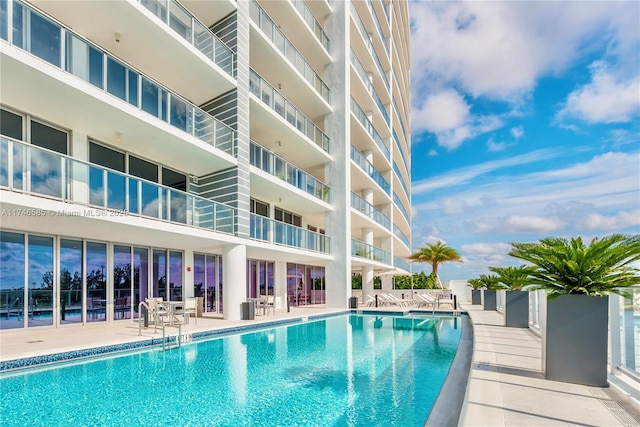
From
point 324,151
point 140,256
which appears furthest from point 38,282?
point 324,151

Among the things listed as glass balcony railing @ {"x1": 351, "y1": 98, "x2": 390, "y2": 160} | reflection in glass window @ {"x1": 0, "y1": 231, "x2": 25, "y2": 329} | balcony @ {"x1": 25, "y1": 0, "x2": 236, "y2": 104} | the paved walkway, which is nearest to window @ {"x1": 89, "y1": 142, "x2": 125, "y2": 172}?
reflection in glass window @ {"x1": 0, "y1": 231, "x2": 25, "y2": 329}

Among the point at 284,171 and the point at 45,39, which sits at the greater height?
the point at 45,39

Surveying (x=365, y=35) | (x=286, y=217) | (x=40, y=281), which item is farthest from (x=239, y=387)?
(x=365, y=35)

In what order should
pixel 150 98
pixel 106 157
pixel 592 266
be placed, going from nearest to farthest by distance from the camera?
pixel 592 266
pixel 150 98
pixel 106 157

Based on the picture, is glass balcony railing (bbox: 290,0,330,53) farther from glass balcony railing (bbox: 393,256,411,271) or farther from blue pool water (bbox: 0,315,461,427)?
glass balcony railing (bbox: 393,256,411,271)

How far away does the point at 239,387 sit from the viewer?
6.50 m

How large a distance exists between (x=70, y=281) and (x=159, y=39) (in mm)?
7438

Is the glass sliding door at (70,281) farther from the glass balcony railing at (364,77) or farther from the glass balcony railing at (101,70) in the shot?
the glass balcony railing at (364,77)

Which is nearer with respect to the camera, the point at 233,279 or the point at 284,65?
the point at 233,279

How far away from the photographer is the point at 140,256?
44.1 feet

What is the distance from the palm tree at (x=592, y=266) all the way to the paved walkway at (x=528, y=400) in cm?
124

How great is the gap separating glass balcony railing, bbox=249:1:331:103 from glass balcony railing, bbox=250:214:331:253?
755 cm

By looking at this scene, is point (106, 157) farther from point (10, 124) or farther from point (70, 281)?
point (70, 281)

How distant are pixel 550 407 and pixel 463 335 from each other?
23.9ft
